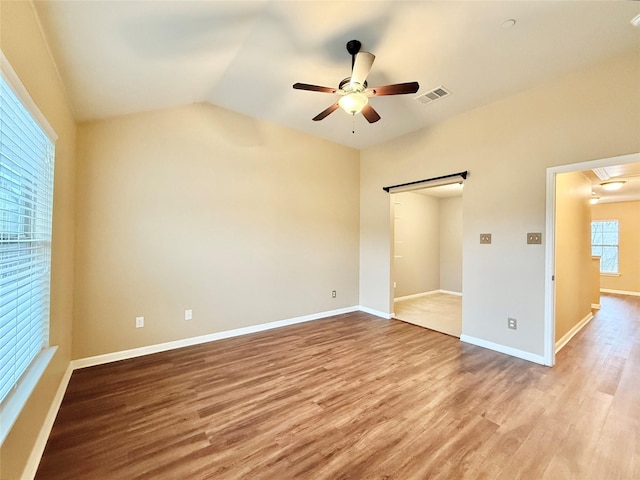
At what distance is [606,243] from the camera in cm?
733

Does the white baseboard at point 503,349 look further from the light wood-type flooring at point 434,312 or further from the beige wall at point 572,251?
the beige wall at point 572,251

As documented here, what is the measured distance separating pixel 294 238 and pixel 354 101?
2400 millimetres

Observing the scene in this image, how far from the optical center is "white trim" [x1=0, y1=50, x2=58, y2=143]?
1181mm

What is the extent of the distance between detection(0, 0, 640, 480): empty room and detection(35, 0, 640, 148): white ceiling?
0.07ft

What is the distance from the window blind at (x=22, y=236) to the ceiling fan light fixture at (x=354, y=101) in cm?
209

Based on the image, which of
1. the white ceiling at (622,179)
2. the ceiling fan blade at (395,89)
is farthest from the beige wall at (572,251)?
the ceiling fan blade at (395,89)

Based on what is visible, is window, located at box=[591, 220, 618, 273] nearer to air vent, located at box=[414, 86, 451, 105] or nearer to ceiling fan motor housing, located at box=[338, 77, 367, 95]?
air vent, located at box=[414, 86, 451, 105]

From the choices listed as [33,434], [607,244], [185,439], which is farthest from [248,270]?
[607,244]

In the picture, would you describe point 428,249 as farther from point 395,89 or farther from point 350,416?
point 350,416

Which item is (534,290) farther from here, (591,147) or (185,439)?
(185,439)

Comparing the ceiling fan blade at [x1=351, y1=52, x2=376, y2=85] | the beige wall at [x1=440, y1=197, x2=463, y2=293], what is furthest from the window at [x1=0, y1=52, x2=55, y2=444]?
the beige wall at [x1=440, y1=197, x2=463, y2=293]

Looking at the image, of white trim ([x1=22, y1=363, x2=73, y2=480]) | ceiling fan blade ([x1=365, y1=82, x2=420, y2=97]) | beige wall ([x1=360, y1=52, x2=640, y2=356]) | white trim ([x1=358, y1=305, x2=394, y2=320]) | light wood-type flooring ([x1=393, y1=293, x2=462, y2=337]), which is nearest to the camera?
white trim ([x1=22, y1=363, x2=73, y2=480])

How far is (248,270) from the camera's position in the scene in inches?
153

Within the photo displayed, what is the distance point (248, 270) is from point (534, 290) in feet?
11.6
